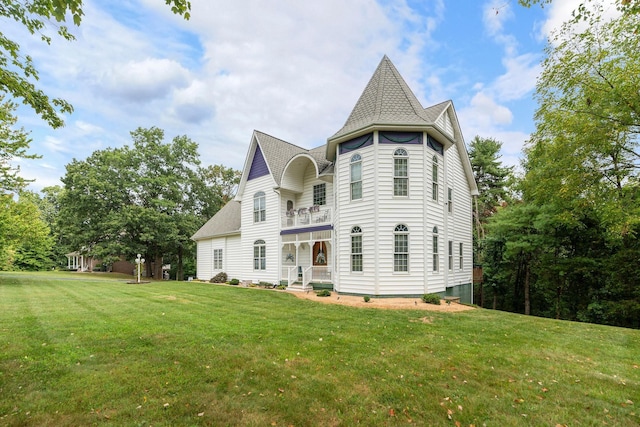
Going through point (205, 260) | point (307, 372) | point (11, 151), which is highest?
point (11, 151)

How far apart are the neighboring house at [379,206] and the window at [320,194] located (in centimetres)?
6

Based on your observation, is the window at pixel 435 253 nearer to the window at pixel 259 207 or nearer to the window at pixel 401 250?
the window at pixel 401 250

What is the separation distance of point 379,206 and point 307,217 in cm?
531

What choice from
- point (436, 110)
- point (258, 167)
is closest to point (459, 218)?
point (436, 110)

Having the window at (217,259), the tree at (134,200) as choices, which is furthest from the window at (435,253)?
the tree at (134,200)

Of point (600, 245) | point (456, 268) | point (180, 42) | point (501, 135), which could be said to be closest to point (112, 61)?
point (180, 42)

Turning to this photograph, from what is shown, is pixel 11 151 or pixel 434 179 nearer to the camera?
pixel 434 179

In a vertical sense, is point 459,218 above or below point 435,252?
above

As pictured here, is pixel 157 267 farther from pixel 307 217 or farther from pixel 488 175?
pixel 488 175

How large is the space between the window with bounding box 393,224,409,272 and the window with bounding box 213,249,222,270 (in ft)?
48.9

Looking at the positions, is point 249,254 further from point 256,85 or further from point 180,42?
point 180,42

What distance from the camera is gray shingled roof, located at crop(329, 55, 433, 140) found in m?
13.2

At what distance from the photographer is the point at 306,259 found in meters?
18.2

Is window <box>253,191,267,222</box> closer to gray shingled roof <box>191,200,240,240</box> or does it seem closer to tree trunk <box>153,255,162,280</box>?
gray shingled roof <box>191,200,240,240</box>
